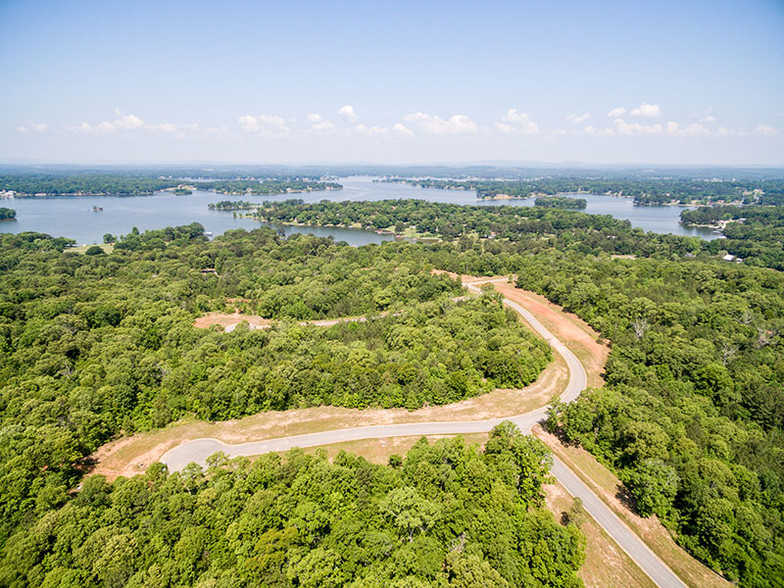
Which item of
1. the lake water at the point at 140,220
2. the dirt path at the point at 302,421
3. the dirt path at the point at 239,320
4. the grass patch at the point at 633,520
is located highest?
the lake water at the point at 140,220

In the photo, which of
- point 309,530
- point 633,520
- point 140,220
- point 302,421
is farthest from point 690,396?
point 140,220

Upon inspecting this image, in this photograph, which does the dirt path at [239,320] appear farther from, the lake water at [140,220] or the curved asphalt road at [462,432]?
the lake water at [140,220]

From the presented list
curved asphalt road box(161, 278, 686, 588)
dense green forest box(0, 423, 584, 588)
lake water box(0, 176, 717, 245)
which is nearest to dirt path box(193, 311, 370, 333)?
curved asphalt road box(161, 278, 686, 588)

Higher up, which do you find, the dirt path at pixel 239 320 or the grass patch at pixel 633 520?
the dirt path at pixel 239 320

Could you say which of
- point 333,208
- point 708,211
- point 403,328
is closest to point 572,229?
point 708,211

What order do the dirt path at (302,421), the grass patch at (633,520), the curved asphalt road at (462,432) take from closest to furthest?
the grass patch at (633,520) < the curved asphalt road at (462,432) < the dirt path at (302,421)

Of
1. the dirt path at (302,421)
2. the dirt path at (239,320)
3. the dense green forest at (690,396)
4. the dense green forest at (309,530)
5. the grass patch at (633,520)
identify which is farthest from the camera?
the dirt path at (239,320)

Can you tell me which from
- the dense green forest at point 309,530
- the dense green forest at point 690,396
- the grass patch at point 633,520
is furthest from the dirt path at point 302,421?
the dense green forest at point 309,530
